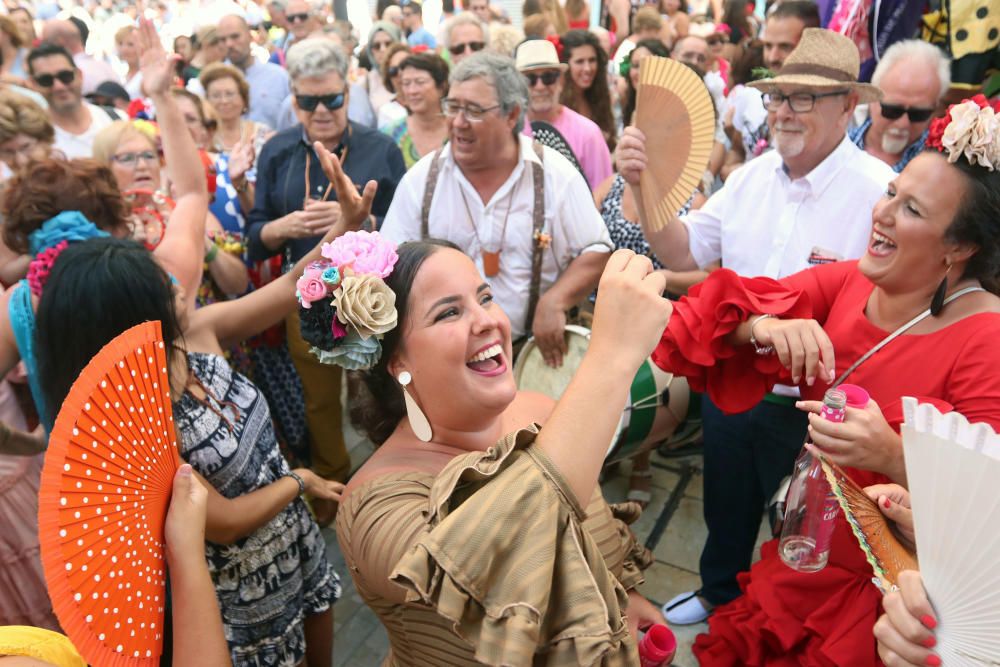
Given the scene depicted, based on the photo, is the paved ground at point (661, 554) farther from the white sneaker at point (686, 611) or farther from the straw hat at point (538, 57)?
the straw hat at point (538, 57)

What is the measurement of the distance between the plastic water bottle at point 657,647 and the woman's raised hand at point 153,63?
8.92 ft

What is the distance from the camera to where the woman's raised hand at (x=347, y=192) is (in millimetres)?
2225

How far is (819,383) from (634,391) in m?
0.95

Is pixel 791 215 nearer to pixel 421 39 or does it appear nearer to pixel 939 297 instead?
pixel 939 297

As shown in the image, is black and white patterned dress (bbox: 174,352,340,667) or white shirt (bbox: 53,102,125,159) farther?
white shirt (bbox: 53,102,125,159)

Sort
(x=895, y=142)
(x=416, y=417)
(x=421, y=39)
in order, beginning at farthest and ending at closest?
(x=421, y=39) → (x=895, y=142) → (x=416, y=417)

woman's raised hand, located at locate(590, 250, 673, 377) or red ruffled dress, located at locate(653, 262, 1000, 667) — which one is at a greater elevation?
woman's raised hand, located at locate(590, 250, 673, 377)

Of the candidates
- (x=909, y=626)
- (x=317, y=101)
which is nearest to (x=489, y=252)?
(x=317, y=101)

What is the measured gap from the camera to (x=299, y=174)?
12.7ft

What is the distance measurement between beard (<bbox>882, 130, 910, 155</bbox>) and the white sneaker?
2.50m

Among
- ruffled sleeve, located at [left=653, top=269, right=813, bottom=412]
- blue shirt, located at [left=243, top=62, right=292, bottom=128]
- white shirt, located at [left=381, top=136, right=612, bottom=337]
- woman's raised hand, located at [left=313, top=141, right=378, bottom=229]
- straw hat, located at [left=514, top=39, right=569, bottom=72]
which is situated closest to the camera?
ruffled sleeve, located at [left=653, top=269, right=813, bottom=412]

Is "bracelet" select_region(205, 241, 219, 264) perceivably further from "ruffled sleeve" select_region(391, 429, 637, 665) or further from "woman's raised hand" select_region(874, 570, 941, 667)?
"woman's raised hand" select_region(874, 570, 941, 667)

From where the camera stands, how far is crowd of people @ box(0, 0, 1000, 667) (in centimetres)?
109

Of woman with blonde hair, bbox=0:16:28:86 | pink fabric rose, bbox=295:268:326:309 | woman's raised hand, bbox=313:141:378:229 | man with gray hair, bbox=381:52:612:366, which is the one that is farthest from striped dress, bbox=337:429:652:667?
woman with blonde hair, bbox=0:16:28:86
